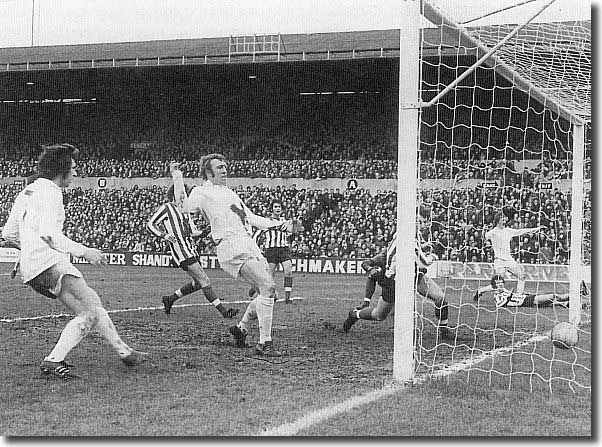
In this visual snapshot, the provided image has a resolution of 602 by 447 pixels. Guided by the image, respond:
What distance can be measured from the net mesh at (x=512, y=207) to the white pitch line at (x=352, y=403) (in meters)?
0.05

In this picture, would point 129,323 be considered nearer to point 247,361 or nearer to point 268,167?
point 247,361

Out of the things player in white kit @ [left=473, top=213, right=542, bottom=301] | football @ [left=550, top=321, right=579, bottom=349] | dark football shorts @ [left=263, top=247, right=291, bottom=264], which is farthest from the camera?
player in white kit @ [left=473, top=213, right=542, bottom=301]

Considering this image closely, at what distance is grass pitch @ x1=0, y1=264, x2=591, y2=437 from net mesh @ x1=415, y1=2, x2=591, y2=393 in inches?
2.7

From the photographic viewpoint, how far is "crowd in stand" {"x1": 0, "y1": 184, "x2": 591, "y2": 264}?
1883 centimetres

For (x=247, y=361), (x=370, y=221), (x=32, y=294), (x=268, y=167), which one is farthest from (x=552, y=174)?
Result: (x=247, y=361)

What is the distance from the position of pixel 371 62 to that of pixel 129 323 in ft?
44.8

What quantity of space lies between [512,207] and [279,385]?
15.5 meters

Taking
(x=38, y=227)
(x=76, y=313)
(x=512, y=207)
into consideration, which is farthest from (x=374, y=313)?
(x=512, y=207)

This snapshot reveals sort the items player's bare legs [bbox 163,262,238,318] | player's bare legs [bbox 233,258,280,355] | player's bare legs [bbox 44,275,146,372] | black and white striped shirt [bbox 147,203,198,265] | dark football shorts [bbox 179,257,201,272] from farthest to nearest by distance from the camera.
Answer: black and white striped shirt [bbox 147,203,198,265], dark football shorts [bbox 179,257,201,272], player's bare legs [bbox 163,262,238,318], player's bare legs [bbox 233,258,280,355], player's bare legs [bbox 44,275,146,372]

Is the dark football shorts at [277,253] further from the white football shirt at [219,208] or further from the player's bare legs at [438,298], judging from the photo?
the white football shirt at [219,208]

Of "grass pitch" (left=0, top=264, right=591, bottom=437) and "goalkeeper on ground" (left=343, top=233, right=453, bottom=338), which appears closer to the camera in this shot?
"grass pitch" (left=0, top=264, right=591, bottom=437)

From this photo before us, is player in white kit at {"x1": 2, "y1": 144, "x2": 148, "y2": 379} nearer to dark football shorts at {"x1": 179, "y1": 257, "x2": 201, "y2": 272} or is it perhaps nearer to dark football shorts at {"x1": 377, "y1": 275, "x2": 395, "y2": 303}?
dark football shorts at {"x1": 377, "y1": 275, "x2": 395, "y2": 303}

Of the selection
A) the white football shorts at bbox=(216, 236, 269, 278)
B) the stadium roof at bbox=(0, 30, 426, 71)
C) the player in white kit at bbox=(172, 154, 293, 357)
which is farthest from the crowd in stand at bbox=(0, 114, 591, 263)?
the white football shorts at bbox=(216, 236, 269, 278)

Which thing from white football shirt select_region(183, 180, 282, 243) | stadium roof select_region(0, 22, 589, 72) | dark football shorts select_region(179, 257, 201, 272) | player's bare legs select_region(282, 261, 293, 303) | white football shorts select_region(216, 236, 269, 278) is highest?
stadium roof select_region(0, 22, 589, 72)
